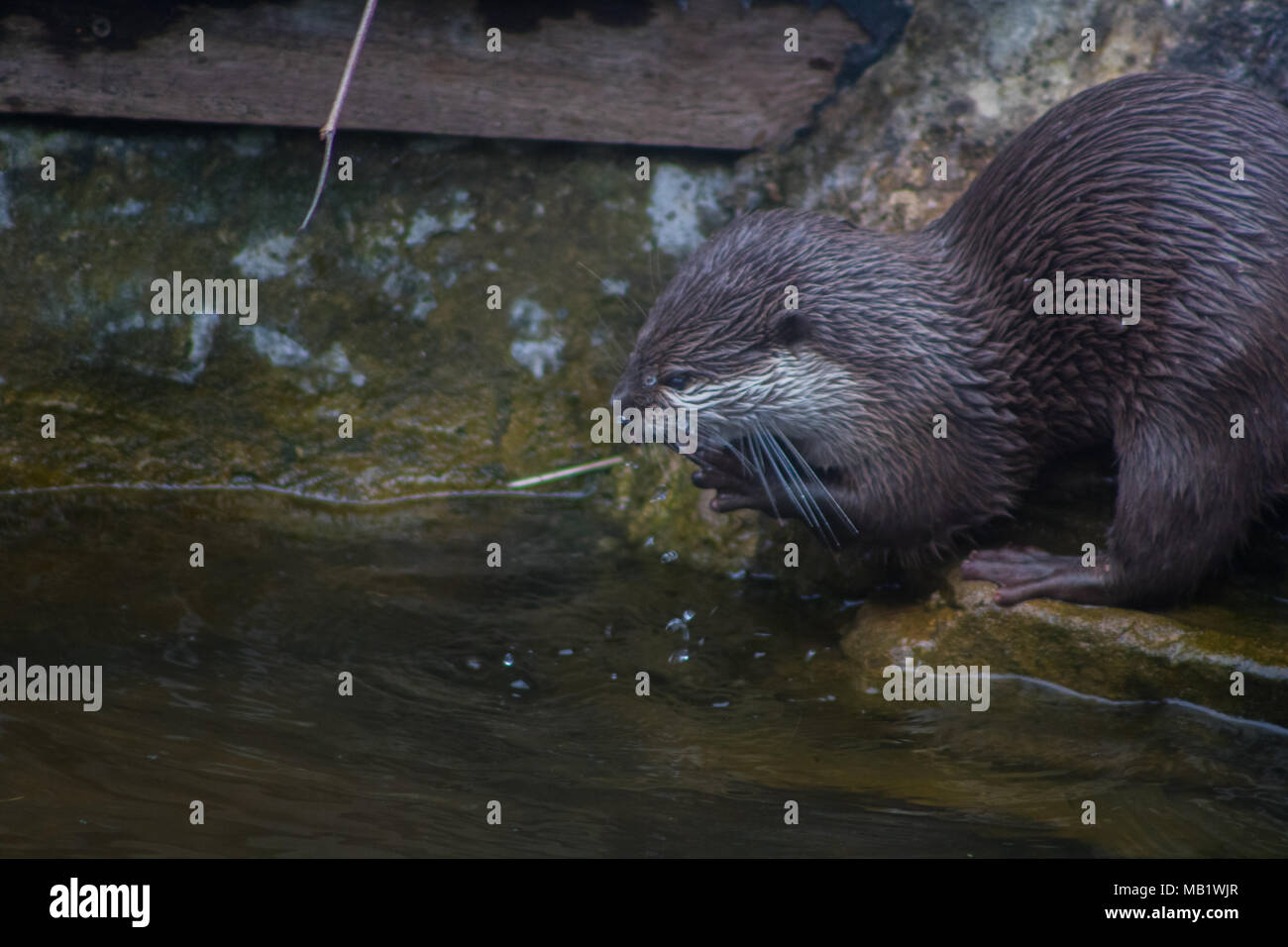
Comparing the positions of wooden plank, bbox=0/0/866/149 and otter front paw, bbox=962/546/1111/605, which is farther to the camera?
wooden plank, bbox=0/0/866/149

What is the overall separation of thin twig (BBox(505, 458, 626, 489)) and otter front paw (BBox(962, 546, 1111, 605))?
1174 mm

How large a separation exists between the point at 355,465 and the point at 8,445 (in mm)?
950

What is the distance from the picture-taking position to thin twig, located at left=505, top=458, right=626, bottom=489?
3.50 metres

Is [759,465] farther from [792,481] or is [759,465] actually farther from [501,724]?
[501,724]

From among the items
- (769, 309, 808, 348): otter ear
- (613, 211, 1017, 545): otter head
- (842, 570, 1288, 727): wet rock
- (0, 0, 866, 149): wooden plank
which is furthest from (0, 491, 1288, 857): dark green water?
(0, 0, 866, 149): wooden plank

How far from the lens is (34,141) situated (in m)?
3.37

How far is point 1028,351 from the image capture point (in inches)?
104

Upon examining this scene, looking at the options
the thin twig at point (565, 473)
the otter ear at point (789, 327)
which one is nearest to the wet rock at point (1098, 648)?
the otter ear at point (789, 327)

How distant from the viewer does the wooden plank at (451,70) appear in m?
3.27

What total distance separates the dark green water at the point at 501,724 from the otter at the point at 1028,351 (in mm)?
369

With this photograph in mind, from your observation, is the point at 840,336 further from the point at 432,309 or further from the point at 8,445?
the point at 8,445

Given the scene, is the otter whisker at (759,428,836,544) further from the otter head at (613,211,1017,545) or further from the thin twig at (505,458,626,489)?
the thin twig at (505,458,626,489)

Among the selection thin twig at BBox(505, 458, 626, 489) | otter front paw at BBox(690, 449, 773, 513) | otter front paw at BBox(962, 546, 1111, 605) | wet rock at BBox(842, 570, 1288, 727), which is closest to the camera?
wet rock at BBox(842, 570, 1288, 727)

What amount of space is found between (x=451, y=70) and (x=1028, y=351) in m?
1.78
